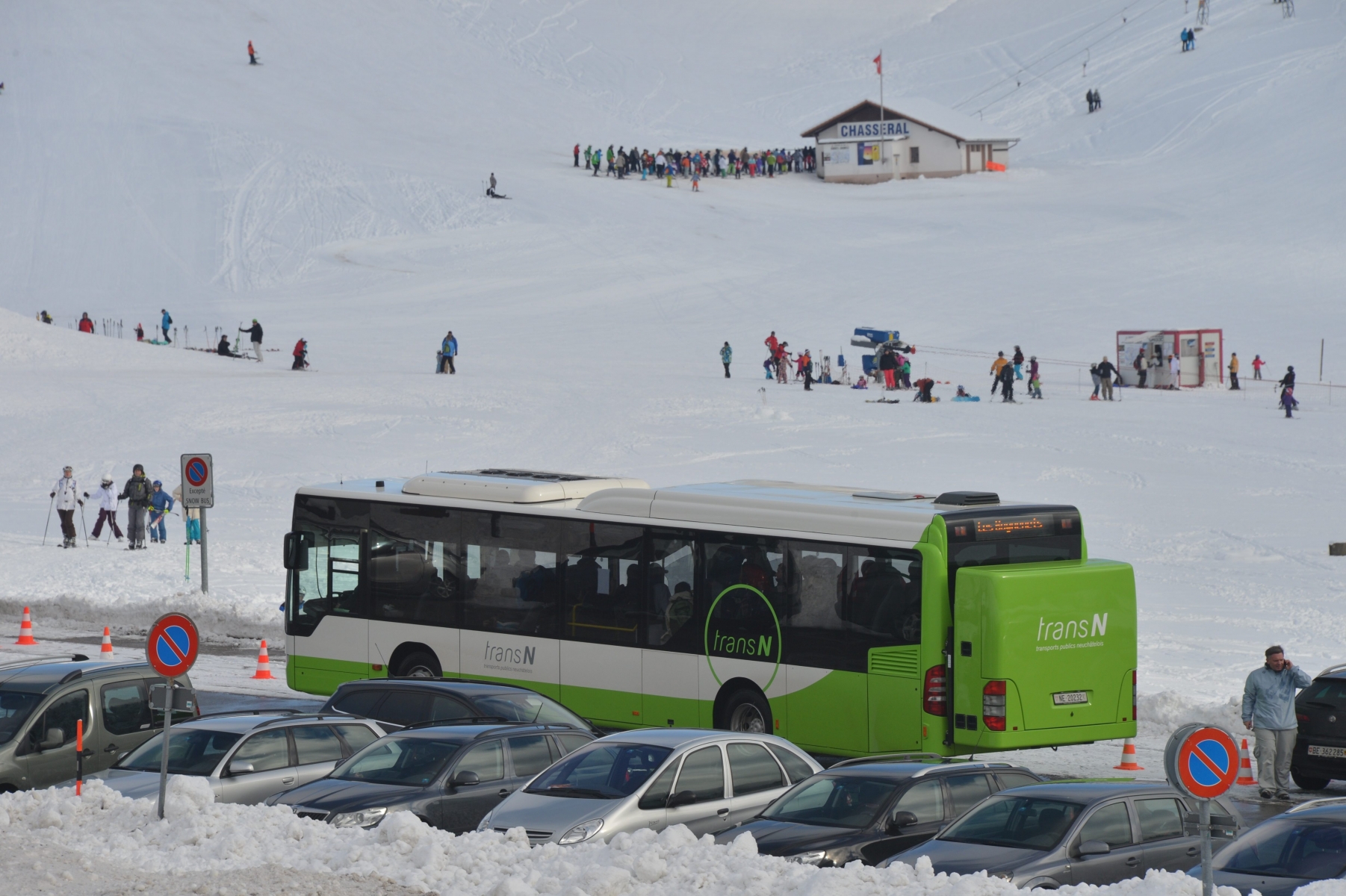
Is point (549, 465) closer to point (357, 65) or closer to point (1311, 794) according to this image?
point (1311, 794)

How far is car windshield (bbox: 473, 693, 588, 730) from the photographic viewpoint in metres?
13.2

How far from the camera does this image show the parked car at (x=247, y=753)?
469 inches

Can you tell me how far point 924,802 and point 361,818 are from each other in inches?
151

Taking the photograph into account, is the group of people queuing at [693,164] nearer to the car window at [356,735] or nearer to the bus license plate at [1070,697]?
the bus license plate at [1070,697]

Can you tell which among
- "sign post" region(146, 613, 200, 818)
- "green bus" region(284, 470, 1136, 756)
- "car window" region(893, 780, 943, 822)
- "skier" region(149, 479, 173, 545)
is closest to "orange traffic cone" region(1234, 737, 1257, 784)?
"green bus" region(284, 470, 1136, 756)

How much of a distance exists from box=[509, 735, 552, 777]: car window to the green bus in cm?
371

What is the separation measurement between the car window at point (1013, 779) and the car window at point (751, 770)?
5.23ft

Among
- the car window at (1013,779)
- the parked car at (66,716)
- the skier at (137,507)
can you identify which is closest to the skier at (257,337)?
the skier at (137,507)

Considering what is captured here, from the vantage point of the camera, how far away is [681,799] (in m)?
10.7

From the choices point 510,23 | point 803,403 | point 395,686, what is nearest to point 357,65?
point 510,23

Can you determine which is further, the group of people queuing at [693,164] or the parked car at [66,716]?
the group of people queuing at [693,164]

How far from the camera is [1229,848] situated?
877cm

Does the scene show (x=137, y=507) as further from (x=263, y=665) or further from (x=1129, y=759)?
(x=1129, y=759)

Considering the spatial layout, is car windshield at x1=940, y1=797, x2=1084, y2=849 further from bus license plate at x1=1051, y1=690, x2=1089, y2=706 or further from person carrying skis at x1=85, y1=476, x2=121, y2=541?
A: person carrying skis at x1=85, y1=476, x2=121, y2=541
